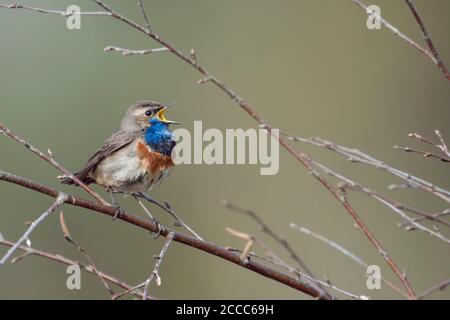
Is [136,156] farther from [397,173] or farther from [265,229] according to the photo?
[265,229]

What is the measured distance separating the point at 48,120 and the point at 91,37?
129 cm

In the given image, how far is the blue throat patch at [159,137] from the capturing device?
18.9ft

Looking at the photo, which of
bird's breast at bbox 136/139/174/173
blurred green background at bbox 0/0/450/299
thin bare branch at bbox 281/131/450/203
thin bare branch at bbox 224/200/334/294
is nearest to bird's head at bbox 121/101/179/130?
bird's breast at bbox 136/139/174/173

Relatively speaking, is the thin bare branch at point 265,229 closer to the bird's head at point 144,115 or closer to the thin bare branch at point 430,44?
the thin bare branch at point 430,44

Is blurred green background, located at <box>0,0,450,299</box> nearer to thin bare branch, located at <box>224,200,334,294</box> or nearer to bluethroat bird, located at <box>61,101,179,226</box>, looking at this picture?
bluethroat bird, located at <box>61,101,179,226</box>

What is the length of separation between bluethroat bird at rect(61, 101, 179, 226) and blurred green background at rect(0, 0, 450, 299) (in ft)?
8.83

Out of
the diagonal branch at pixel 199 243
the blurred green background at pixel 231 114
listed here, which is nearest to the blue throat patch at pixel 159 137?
the diagonal branch at pixel 199 243

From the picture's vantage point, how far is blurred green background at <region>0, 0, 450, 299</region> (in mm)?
8883

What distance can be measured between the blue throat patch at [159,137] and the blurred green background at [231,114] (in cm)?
282

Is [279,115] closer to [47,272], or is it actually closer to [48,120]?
[48,120]

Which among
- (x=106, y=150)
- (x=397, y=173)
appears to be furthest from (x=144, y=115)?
(x=397, y=173)

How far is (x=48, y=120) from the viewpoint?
365 inches

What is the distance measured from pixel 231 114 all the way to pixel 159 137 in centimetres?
431

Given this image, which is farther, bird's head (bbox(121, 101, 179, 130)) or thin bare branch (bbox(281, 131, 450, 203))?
bird's head (bbox(121, 101, 179, 130))
